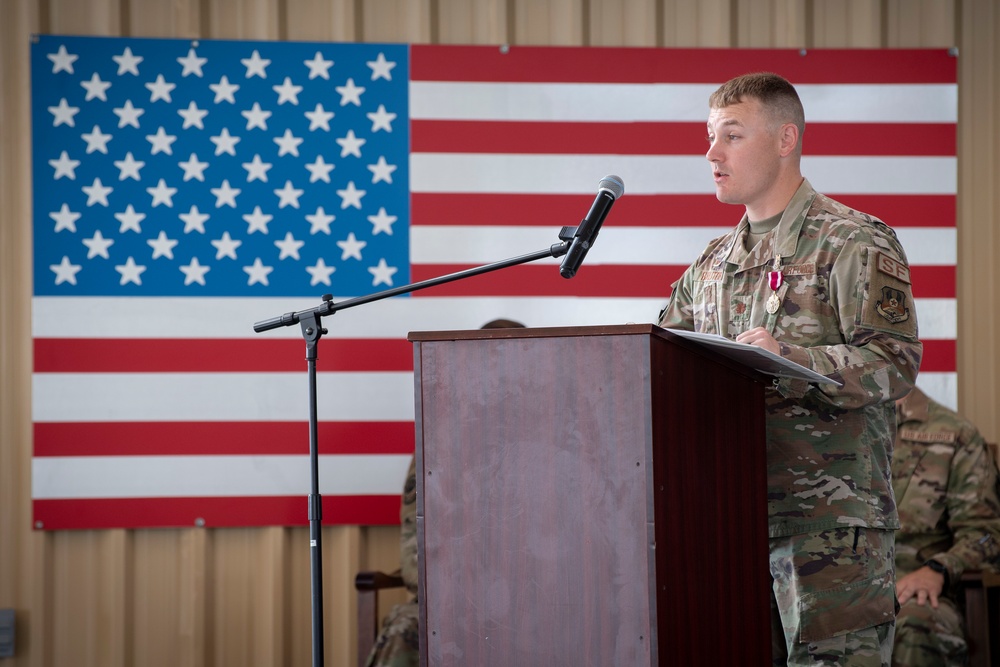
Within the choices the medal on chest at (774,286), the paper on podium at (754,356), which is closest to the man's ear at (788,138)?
the medal on chest at (774,286)

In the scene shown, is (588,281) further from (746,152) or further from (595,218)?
(595,218)

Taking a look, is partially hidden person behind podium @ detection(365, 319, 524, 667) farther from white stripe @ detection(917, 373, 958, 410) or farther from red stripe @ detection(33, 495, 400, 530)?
white stripe @ detection(917, 373, 958, 410)

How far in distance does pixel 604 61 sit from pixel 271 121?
127 centimetres

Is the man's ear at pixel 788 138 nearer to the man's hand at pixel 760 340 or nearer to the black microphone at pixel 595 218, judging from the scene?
the black microphone at pixel 595 218

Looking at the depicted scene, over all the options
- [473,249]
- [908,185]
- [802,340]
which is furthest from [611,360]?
[908,185]

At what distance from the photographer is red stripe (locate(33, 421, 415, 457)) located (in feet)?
11.7

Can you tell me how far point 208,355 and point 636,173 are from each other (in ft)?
5.66

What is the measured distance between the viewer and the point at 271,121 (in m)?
3.71

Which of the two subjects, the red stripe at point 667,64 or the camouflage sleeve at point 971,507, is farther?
the red stripe at point 667,64

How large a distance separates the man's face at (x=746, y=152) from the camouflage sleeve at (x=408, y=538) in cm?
166

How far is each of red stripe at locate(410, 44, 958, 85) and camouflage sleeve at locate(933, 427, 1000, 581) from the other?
143 cm

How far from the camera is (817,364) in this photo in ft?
5.57

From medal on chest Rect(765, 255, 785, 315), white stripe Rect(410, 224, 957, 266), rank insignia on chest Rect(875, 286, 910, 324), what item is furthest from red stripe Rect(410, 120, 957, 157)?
rank insignia on chest Rect(875, 286, 910, 324)

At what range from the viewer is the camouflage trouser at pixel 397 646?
3.11 m
